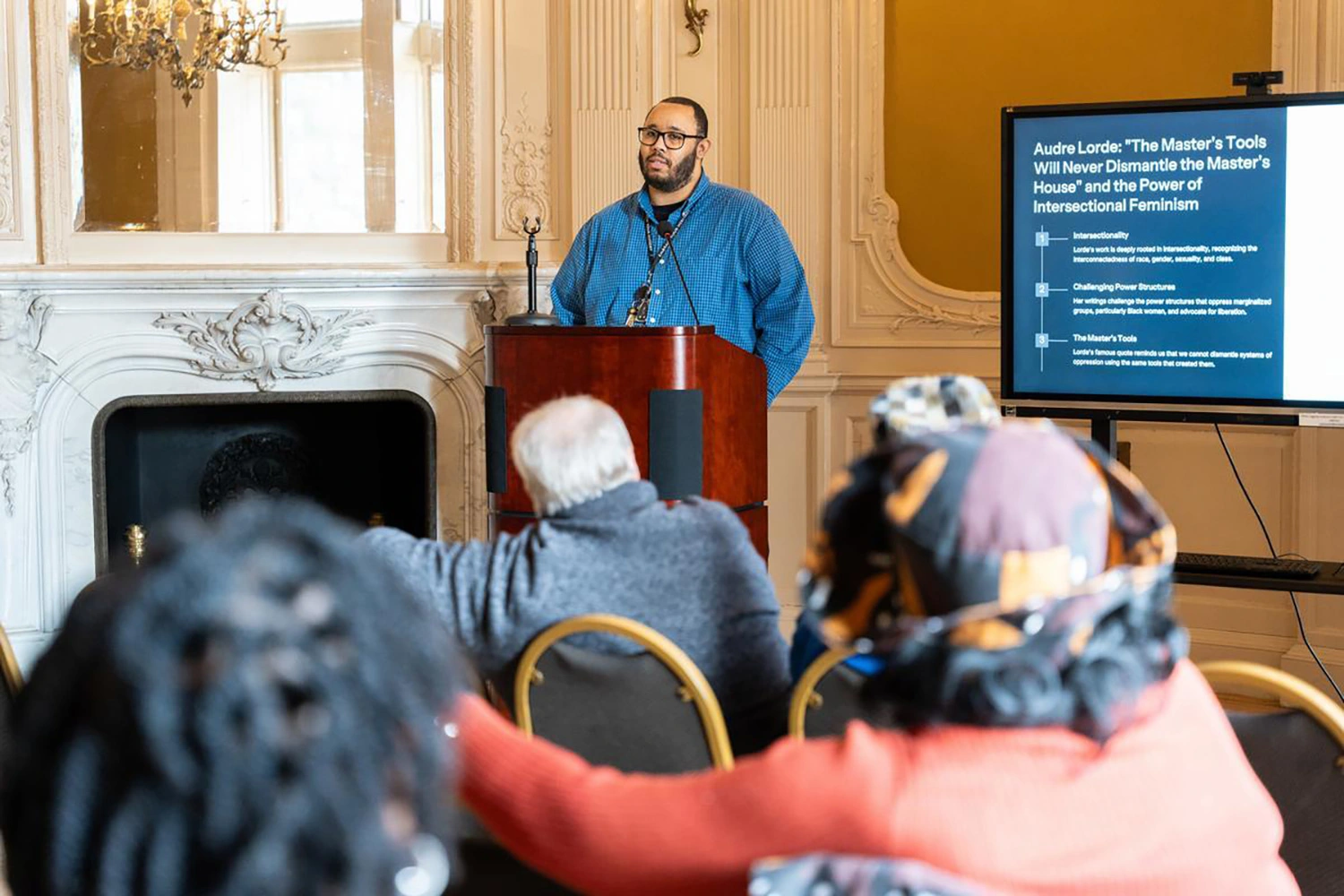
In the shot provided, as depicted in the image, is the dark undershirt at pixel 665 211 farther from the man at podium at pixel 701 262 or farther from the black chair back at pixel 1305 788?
the black chair back at pixel 1305 788

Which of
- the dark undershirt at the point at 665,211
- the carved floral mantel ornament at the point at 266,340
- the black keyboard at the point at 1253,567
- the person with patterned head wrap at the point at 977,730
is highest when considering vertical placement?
the dark undershirt at the point at 665,211

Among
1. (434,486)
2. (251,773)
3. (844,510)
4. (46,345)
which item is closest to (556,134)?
(434,486)

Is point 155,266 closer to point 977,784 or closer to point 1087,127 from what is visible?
point 1087,127

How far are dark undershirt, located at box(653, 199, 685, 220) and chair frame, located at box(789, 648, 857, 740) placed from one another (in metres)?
2.45

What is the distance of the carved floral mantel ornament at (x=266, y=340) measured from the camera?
4617 millimetres

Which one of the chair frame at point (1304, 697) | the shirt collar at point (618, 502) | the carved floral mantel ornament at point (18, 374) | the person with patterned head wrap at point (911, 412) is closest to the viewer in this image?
the chair frame at point (1304, 697)

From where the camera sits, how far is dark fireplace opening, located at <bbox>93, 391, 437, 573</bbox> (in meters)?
4.91

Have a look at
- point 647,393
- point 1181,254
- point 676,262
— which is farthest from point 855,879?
point 676,262

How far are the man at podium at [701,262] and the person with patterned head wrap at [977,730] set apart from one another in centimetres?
290

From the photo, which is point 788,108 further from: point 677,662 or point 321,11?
point 677,662

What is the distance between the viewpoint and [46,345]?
453 centimetres

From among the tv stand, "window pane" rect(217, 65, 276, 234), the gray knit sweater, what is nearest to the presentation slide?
the tv stand

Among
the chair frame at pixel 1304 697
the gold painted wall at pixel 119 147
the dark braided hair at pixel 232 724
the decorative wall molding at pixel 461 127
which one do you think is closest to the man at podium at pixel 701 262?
the decorative wall molding at pixel 461 127

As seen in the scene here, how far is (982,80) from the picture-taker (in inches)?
187
